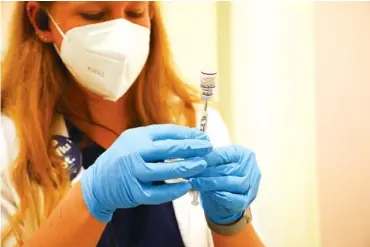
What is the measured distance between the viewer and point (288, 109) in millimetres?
1200

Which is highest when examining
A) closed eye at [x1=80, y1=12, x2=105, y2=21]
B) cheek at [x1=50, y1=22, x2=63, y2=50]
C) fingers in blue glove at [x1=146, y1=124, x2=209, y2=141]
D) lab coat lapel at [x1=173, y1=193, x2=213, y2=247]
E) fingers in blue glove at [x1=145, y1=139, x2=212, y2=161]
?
closed eye at [x1=80, y1=12, x2=105, y2=21]

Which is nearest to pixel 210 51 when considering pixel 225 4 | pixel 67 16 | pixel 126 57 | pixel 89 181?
pixel 225 4

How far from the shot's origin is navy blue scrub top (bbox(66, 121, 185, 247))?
Result: 3.60ft

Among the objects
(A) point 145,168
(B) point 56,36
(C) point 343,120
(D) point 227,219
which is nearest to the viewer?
(A) point 145,168

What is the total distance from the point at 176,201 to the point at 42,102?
38 cm

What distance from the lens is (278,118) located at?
1.20 m

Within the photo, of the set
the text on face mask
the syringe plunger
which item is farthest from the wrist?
the text on face mask

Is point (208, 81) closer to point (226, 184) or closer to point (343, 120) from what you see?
point (226, 184)

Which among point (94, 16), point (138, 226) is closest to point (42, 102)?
point (94, 16)

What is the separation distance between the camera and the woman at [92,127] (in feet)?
3.20

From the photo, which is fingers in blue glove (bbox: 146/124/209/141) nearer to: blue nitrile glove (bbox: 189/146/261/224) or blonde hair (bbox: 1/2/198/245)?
blue nitrile glove (bbox: 189/146/261/224)

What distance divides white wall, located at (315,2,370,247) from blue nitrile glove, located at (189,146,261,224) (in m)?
0.28

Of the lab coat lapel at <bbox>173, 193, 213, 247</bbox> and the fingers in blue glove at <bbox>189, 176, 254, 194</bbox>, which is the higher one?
the fingers in blue glove at <bbox>189, 176, 254, 194</bbox>

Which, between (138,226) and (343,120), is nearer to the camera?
(138,226)
